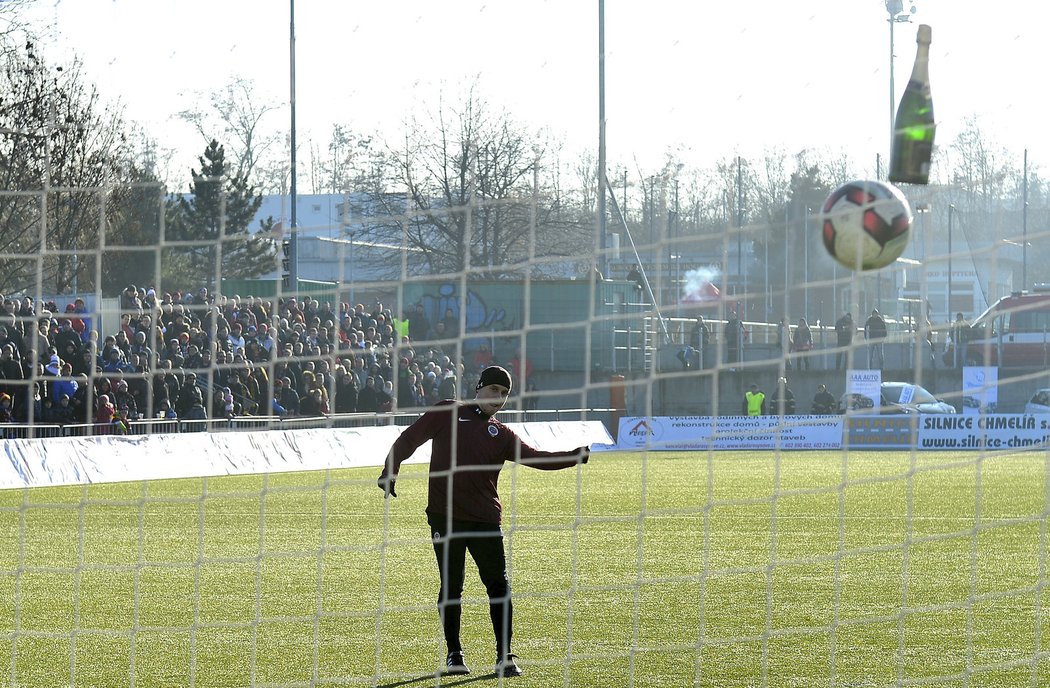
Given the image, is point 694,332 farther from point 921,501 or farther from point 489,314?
point 489,314

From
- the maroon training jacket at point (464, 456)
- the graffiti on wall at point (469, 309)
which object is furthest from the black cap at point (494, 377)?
the graffiti on wall at point (469, 309)

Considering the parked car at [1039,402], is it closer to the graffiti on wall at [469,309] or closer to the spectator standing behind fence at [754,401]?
the spectator standing behind fence at [754,401]

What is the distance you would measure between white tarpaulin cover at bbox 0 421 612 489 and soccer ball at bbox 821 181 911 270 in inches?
436

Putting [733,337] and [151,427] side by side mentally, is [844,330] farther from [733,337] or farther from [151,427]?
[151,427]

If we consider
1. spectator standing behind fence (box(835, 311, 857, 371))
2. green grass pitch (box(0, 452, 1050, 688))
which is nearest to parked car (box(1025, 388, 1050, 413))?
spectator standing behind fence (box(835, 311, 857, 371))

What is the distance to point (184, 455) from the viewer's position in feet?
68.1

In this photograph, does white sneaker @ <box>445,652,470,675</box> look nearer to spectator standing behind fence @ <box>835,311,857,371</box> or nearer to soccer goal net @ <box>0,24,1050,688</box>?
soccer goal net @ <box>0,24,1050,688</box>

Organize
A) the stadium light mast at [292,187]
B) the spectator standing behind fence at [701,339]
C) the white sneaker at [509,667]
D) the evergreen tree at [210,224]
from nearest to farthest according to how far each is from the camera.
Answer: the white sneaker at [509,667] < the stadium light mast at [292,187] < the evergreen tree at [210,224] < the spectator standing behind fence at [701,339]

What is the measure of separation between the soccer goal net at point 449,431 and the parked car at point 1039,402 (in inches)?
314

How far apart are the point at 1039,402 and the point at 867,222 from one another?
23665 millimetres

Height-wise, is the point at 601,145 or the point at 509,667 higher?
the point at 601,145

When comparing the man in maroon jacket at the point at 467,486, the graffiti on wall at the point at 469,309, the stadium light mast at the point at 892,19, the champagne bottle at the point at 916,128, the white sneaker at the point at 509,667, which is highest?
the stadium light mast at the point at 892,19

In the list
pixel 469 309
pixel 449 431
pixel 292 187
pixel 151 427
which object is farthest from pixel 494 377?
pixel 151 427

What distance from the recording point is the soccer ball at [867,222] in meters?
6.86
